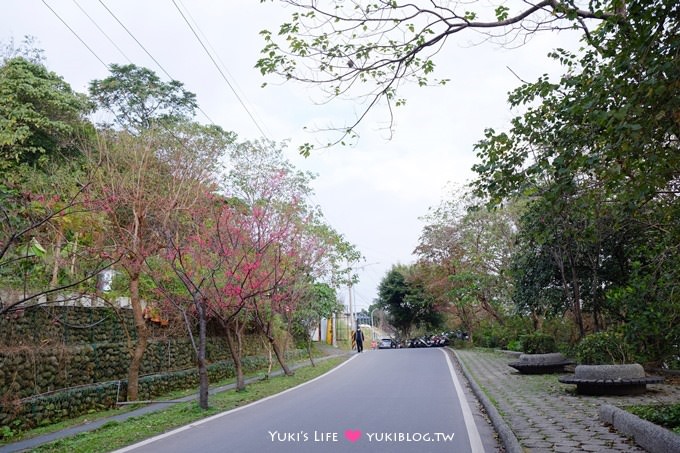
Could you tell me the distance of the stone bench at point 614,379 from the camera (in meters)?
10.5

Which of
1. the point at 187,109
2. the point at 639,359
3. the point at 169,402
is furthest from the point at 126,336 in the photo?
the point at 187,109

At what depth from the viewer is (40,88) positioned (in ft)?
74.7

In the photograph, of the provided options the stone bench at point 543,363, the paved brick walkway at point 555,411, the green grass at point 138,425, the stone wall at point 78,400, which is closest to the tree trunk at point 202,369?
the green grass at point 138,425

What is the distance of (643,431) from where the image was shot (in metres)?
6.38

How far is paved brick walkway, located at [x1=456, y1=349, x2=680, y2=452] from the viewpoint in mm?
6844

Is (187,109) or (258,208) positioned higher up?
(187,109)

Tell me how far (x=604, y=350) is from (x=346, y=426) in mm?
6488

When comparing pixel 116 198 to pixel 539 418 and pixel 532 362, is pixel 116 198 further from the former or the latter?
pixel 532 362

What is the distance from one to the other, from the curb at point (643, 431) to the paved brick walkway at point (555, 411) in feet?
0.36

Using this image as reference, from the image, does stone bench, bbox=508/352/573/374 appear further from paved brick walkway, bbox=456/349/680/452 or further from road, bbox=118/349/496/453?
road, bbox=118/349/496/453

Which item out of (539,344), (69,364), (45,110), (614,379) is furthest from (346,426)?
(45,110)

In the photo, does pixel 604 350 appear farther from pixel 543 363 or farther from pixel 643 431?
pixel 643 431

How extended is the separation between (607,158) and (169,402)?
1273 cm

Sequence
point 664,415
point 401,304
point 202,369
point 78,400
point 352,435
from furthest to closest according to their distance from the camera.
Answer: point 401,304 < point 78,400 < point 202,369 < point 352,435 < point 664,415
